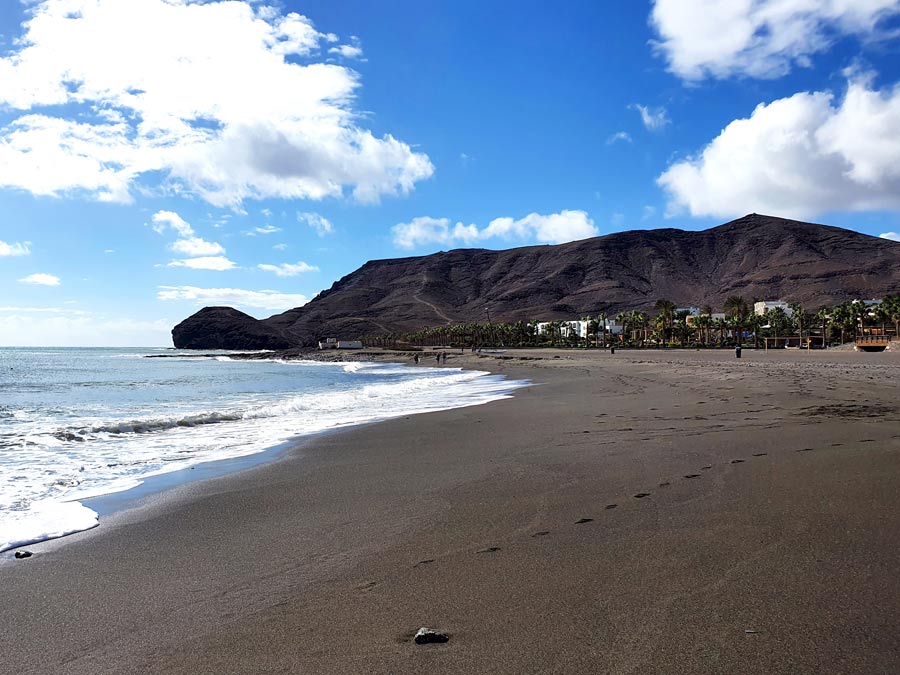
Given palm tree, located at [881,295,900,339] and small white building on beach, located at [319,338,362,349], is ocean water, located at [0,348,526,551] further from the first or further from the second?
small white building on beach, located at [319,338,362,349]

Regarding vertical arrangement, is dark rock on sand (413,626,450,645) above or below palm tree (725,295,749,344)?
below

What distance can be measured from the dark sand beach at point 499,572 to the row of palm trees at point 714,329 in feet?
280

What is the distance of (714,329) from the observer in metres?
108

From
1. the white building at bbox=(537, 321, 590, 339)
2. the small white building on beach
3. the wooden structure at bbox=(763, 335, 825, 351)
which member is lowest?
the wooden structure at bbox=(763, 335, 825, 351)

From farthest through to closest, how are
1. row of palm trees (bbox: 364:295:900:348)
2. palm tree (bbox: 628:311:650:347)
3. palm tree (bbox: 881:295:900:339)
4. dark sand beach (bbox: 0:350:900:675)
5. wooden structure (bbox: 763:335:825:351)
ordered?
1. palm tree (bbox: 628:311:650:347)
2. wooden structure (bbox: 763:335:825:351)
3. row of palm trees (bbox: 364:295:900:348)
4. palm tree (bbox: 881:295:900:339)
5. dark sand beach (bbox: 0:350:900:675)

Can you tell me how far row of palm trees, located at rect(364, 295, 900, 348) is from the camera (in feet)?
275

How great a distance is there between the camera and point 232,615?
338 centimetres

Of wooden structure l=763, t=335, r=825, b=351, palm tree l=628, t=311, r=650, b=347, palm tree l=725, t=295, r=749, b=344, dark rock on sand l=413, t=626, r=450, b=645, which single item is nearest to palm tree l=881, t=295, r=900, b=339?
wooden structure l=763, t=335, r=825, b=351

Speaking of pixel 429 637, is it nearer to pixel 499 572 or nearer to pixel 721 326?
pixel 499 572

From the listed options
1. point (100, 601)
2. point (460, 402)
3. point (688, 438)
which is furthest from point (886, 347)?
point (100, 601)

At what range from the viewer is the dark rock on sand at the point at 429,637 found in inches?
114

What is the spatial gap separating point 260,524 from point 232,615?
215cm

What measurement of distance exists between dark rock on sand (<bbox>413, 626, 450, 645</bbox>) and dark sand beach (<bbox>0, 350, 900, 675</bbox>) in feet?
0.15

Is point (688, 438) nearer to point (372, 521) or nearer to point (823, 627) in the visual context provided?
point (372, 521)
